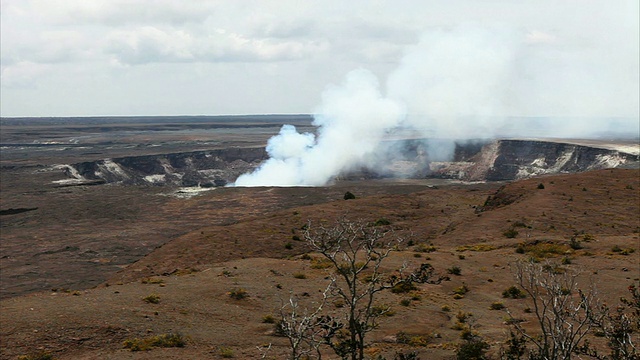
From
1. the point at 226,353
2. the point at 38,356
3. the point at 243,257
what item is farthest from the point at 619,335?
the point at 243,257

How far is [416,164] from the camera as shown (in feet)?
433

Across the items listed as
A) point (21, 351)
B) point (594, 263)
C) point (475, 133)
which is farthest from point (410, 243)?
point (475, 133)

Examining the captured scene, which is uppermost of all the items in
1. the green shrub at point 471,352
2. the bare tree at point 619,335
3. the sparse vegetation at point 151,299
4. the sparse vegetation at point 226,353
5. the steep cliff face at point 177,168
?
the bare tree at point 619,335

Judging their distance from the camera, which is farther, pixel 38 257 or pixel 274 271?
pixel 38 257

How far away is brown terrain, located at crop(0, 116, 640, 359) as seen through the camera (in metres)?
21.2

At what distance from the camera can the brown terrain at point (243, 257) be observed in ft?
69.6

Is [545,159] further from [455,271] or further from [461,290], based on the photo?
[461,290]

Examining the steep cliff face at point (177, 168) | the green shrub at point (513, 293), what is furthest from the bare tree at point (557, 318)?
the steep cliff face at point (177, 168)

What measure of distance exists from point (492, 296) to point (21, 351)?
20223 millimetres

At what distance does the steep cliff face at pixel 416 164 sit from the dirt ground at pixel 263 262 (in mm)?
38291

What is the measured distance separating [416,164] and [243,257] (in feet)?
311

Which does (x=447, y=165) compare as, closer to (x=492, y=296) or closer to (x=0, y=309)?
(x=492, y=296)

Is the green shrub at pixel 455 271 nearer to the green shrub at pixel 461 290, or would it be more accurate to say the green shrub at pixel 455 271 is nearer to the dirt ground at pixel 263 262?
the dirt ground at pixel 263 262

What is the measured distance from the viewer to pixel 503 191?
197 ft
